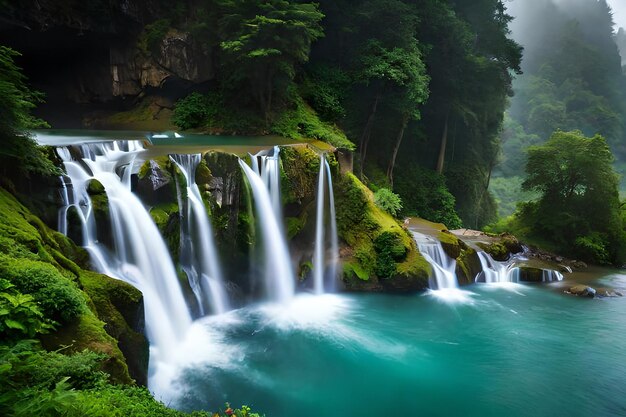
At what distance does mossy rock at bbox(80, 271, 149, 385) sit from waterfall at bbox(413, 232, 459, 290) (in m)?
11.0

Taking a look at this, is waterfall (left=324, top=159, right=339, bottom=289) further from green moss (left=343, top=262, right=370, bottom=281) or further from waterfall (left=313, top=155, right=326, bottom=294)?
green moss (left=343, top=262, right=370, bottom=281)

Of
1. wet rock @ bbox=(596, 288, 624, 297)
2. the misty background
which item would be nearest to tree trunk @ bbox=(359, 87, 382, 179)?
wet rock @ bbox=(596, 288, 624, 297)

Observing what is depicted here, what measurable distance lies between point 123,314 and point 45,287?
2.26 meters

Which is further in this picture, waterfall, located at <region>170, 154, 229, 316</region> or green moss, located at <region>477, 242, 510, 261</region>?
green moss, located at <region>477, 242, 510, 261</region>

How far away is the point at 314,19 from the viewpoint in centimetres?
1767

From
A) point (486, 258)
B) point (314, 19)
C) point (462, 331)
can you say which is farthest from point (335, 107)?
point (462, 331)

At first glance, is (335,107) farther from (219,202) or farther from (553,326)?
(553,326)

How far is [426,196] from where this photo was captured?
83.0ft

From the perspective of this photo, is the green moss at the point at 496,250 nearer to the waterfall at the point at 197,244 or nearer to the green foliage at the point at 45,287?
the waterfall at the point at 197,244

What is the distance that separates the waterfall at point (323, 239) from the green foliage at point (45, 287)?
9.64 m

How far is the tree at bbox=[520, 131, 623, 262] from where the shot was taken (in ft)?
65.0

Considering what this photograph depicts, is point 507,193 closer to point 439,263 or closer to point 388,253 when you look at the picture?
point 439,263

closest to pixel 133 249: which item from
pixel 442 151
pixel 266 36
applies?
pixel 266 36

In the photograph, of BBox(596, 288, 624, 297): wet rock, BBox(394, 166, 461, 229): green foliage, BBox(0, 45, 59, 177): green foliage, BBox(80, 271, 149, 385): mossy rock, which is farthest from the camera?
BBox(394, 166, 461, 229): green foliage
